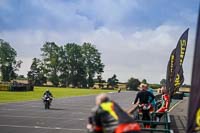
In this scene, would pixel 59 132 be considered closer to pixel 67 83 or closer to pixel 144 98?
pixel 144 98

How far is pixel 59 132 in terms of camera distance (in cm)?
1744

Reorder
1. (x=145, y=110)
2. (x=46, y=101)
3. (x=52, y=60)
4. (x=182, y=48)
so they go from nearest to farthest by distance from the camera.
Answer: (x=145, y=110) → (x=182, y=48) → (x=46, y=101) → (x=52, y=60)

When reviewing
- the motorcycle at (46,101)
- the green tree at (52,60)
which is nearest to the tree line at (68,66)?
the green tree at (52,60)

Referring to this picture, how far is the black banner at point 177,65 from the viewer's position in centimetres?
2012

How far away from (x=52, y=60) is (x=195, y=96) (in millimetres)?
143348

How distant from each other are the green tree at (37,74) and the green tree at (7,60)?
24.5 ft

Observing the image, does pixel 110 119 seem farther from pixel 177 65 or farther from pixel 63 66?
pixel 63 66

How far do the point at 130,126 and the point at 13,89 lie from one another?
71.1 metres

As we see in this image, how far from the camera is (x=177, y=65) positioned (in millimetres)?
20594

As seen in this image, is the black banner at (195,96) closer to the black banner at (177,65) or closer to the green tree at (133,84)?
the black banner at (177,65)

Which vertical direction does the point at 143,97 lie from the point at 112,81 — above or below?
below

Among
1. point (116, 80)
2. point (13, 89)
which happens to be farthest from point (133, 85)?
point (13, 89)

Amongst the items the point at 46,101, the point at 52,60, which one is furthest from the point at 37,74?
the point at 46,101

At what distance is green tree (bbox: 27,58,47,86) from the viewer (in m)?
152
